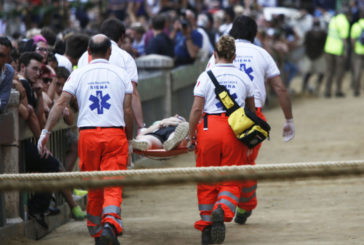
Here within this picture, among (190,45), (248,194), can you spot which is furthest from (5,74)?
(190,45)

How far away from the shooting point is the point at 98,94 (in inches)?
284

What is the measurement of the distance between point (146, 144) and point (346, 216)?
2.31 meters

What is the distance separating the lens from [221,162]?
7.60 m

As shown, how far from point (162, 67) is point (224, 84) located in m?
5.83

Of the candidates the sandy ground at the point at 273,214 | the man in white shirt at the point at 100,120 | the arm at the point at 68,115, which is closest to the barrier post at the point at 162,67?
the sandy ground at the point at 273,214

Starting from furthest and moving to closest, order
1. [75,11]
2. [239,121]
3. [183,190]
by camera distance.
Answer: [75,11] < [183,190] < [239,121]

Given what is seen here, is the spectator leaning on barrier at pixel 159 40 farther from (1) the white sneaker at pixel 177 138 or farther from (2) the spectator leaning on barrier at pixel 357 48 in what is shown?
(2) the spectator leaning on barrier at pixel 357 48

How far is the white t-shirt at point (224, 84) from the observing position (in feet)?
24.6

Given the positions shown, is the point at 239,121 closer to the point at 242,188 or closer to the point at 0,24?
the point at 242,188

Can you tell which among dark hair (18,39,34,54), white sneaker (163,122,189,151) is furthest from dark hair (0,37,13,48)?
dark hair (18,39,34,54)

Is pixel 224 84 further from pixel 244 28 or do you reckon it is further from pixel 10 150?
pixel 10 150

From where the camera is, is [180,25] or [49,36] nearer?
[49,36]

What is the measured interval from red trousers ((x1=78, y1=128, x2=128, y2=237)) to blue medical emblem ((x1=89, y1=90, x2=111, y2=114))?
179 millimetres

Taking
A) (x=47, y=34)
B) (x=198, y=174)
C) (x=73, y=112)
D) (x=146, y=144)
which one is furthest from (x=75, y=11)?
(x=198, y=174)
